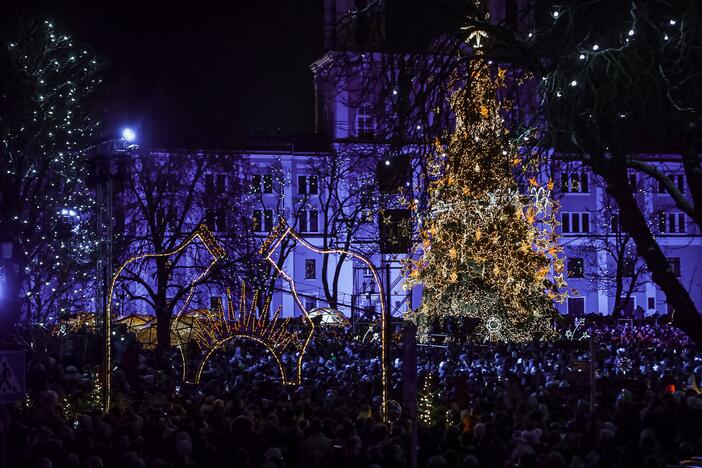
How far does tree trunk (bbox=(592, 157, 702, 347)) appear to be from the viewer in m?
10.9

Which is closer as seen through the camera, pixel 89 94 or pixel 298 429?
pixel 298 429

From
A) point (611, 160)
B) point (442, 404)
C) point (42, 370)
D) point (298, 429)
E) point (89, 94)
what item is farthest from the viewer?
point (89, 94)

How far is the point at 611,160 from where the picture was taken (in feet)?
37.0

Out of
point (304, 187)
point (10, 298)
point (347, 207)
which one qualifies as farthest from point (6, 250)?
point (304, 187)

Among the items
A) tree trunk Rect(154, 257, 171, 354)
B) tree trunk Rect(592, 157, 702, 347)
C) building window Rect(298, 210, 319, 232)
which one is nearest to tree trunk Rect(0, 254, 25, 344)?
tree trunk Rect(154, 257, 171, 354)

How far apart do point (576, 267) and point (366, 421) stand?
178 feet

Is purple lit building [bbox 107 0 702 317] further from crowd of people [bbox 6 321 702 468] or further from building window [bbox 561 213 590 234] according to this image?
crowd of people [bbox 6 321 702 468]

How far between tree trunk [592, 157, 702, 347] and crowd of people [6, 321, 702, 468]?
1509 mm

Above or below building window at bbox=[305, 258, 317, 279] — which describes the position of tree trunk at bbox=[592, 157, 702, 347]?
above

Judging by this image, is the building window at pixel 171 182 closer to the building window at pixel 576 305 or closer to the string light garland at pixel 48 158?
the string light garland at pixel 48 158

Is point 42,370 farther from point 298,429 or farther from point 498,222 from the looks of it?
point 498,222

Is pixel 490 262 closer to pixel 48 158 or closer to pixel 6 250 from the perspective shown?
pixel 48 158

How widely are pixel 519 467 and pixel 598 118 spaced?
3.73m

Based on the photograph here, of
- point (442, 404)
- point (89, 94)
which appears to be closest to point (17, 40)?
point (89, 94)
